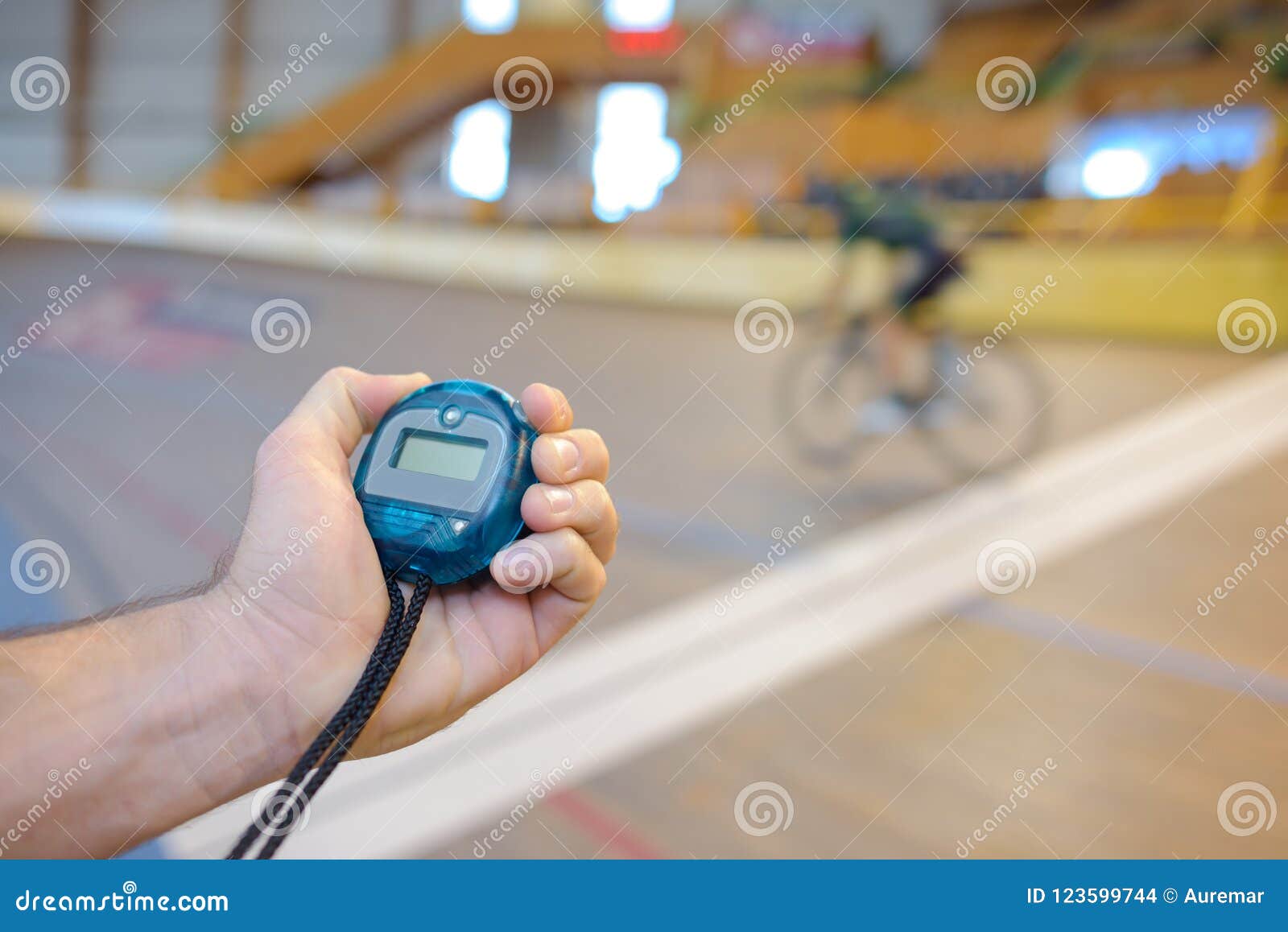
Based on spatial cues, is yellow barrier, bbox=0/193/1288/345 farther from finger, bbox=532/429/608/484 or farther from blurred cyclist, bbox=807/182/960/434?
finger, bbox=532/429/608/484

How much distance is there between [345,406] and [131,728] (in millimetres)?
346

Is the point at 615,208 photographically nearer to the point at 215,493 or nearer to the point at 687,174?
the point at 687,174

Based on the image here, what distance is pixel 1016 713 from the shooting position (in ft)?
8.21

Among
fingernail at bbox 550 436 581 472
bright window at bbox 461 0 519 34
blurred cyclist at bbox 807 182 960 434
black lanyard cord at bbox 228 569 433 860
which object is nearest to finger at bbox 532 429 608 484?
fingernail at bbox 550 436 581 472

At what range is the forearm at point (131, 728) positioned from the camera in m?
0.83

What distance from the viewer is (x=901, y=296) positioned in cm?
429

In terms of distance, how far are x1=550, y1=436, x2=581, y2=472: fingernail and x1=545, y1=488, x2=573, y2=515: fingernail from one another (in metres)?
0.02

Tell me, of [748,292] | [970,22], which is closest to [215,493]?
[748,292]

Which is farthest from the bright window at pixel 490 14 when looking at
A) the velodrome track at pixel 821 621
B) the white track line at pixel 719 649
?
the white track line at pixel 719 649

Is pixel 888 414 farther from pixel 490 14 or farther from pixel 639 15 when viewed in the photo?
pixel 490 14

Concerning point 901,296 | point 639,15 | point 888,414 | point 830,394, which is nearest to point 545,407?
point 901,296

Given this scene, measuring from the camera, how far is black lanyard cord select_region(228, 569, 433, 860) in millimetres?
792

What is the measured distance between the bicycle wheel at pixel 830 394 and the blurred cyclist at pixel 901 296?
2.8 inches

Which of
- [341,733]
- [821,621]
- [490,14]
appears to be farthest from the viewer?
[490,14]
